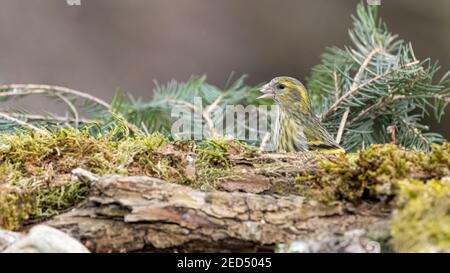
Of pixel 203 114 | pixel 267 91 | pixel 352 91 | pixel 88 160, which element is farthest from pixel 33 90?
pixel 352 91

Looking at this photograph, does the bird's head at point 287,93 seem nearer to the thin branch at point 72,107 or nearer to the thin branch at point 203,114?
the thin branch at point 203,114

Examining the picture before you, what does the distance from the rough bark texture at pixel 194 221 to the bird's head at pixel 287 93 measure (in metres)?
1.53

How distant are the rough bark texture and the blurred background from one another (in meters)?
3.60

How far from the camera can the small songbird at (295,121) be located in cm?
279

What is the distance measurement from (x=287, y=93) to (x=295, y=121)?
0.20 meters

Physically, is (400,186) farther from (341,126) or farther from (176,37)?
(176,37)

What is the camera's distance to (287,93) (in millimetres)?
3197

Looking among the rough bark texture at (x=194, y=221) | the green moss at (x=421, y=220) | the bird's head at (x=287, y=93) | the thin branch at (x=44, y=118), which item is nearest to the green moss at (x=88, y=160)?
the rough bark texture at (x=194, y=221)

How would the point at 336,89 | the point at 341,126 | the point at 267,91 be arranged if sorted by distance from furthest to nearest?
the point at 267,91 < the point at 336,89 < the point at 341,126

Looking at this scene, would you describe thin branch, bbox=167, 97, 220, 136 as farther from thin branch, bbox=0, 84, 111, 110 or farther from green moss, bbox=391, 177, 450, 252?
green moss, bbox=391, 177, 450, 252

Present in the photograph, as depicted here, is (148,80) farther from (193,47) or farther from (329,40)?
(329,40)

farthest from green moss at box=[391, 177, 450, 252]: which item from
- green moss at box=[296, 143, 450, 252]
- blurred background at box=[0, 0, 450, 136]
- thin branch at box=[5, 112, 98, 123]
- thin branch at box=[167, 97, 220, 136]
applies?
blurred background at box=[0, 0, 450, 136]

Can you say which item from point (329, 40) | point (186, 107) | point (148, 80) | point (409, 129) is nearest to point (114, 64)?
point (148, 80)
